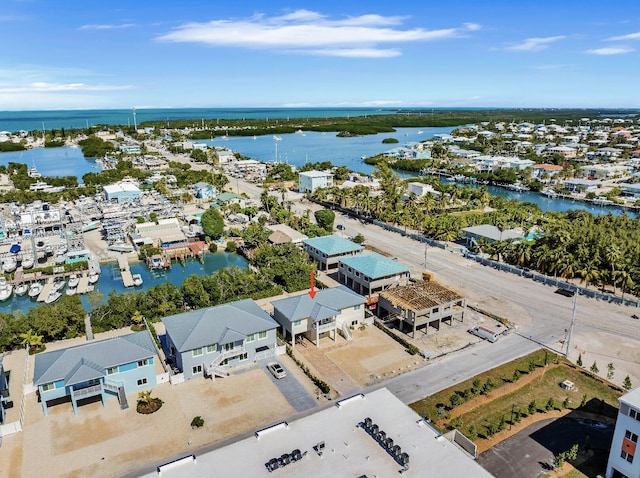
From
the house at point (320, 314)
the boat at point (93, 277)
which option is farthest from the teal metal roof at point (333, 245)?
the boat at point (93, 277)

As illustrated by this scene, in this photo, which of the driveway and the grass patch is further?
the grass patch

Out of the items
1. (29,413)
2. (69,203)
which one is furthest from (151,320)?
(69,203)

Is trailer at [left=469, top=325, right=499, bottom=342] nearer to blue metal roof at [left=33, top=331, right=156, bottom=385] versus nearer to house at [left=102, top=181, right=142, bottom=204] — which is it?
blue metal roof at [left=33, top=331, right=156, bottom=385]

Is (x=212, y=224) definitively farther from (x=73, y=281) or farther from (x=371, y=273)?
(x=371, y=273)

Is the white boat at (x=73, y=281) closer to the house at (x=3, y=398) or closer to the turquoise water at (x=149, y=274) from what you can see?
the turquoise water at (x=149, y=274)

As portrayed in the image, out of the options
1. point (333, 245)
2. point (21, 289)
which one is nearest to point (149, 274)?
point (21, 289)

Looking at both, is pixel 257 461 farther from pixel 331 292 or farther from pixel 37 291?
pixel 37 291

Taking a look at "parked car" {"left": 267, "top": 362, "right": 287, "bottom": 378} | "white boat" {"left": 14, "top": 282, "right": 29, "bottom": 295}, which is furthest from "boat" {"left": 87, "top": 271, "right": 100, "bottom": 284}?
"parked car" {"left": 267, "top": 362, "right": 287, "bottom": 378}
